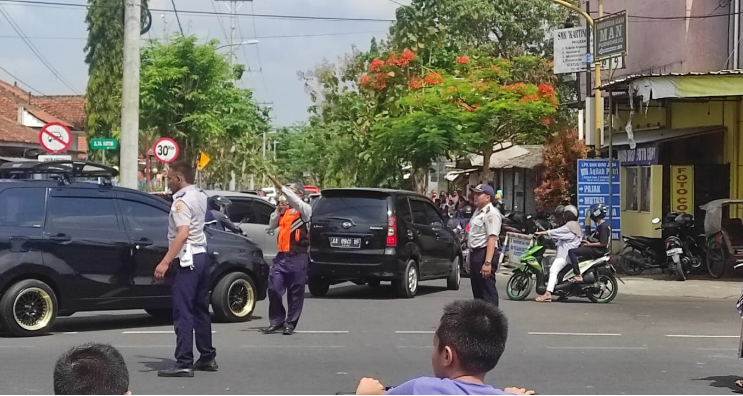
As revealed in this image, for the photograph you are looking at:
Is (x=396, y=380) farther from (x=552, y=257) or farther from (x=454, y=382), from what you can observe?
(x=552, y=257)

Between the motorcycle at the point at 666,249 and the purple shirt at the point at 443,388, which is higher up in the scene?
the purple shirt at the point at 443,388

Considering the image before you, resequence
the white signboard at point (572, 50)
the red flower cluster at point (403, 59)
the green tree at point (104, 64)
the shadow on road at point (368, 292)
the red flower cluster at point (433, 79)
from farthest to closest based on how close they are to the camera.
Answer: the green tree at point (104, 64), the red flower cluster at point (403, 59), the red flower cluster at point (433, 79), the white signboard at point (572, 50), the shadow on road at point (368, 292)

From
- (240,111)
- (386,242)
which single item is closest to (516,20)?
(240,111)

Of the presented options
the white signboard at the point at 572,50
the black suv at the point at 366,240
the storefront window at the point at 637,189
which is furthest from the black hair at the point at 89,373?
the white signboard at the point at 572,50

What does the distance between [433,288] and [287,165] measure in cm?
8208

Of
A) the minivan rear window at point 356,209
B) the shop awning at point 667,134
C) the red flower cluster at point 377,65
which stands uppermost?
the red flower cluster at point 377,65

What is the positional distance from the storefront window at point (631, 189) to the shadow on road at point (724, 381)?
15921 millimetres

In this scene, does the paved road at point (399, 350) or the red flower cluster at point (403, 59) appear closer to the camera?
the paved road at point (399, 350)

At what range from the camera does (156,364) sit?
998cm

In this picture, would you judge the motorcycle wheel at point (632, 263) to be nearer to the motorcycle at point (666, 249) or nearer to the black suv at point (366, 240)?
the motorcycle at point (666, 249)

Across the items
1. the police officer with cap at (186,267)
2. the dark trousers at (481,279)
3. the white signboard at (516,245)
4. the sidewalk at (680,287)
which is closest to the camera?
the police officer with cap at (186,267)

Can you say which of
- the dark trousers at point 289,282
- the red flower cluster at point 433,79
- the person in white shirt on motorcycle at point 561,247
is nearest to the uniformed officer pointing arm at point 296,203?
the dark trousers at point 289,282

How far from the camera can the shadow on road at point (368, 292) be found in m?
17.1

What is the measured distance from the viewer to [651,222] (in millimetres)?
23453
